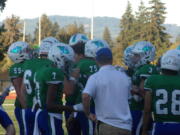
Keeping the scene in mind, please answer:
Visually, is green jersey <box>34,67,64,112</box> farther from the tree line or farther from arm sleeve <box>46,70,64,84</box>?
the tree line

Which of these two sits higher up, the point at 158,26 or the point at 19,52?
the point at 19,52

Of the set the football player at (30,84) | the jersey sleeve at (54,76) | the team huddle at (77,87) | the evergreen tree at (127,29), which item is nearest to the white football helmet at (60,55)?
the team huddle at (77,87)

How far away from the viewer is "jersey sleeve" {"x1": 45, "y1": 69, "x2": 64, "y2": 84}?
7344 millimetres

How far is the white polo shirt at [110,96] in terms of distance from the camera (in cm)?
681

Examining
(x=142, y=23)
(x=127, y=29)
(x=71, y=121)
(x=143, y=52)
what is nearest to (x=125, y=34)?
(x=127, y=29)

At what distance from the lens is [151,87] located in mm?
6965

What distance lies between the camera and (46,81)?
741cm

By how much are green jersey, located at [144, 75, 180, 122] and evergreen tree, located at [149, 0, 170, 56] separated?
196ft

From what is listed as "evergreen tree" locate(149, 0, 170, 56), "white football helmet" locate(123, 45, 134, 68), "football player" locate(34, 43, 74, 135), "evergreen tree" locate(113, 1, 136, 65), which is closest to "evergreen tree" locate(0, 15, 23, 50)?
"evergreen tree" locate(113, 1, 136, 65)

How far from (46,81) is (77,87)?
1.61 m

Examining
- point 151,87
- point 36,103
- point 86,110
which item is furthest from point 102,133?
point 36,103

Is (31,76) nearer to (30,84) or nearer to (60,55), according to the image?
(30,84)

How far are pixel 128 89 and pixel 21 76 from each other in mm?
2873

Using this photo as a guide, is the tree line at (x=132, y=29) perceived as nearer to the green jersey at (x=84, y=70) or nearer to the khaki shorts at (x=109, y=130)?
the green jersey at (x=84, y=70)
